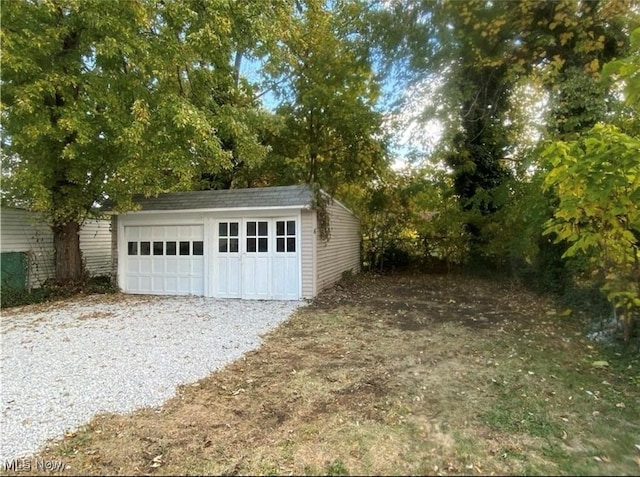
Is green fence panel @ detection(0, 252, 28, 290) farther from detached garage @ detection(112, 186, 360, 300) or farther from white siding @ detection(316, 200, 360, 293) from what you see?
white siding @ detection(316, 200, 360, 293)

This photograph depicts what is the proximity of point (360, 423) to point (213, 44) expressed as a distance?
803cm

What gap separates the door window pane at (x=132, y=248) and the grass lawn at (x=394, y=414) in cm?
591

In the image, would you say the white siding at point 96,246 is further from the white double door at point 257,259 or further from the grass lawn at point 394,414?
the grass lawn at point 394,414

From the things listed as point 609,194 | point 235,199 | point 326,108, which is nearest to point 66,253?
point 235,199

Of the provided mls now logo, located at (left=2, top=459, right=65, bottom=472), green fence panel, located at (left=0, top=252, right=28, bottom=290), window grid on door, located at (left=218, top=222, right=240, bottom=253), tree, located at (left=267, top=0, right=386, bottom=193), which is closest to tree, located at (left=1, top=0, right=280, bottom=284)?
green fence panel, located at (left=0, top=252, right=28, bottom=290)

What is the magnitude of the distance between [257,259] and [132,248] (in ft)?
11.3

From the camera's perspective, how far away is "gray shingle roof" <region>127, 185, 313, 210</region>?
8586 millimetres

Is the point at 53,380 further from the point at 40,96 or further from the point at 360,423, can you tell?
the point at 40,96

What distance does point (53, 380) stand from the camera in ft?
13.1

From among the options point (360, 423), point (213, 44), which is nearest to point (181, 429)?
point (360, 423)

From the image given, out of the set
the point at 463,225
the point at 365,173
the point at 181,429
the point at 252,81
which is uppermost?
the point at 252,81

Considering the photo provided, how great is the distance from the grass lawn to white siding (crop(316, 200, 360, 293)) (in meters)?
3.79

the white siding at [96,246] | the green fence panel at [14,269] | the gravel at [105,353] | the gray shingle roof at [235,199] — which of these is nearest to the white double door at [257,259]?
the gray shingle roof at [235,199]

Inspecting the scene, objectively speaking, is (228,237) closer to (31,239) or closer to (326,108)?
(31,239)
